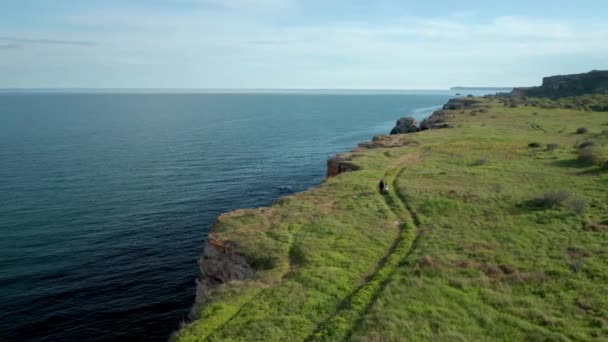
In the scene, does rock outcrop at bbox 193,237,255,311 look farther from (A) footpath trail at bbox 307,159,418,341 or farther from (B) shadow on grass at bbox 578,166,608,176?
(B) shadow on grass at bbox 578,166,608,176

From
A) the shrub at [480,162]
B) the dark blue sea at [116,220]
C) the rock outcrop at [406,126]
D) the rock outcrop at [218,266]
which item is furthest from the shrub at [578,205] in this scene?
the rock outcrop at [406,126]

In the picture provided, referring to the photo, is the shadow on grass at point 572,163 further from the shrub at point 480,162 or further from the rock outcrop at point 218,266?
the rock outcrop at point 218,266

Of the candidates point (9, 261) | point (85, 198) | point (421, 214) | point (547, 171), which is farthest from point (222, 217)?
point (85, 198)

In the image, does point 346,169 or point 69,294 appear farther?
point 346,169

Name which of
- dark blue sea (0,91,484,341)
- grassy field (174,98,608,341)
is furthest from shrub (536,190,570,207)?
dark blue sea (0,91,484,341)

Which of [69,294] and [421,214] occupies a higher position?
[421,214]

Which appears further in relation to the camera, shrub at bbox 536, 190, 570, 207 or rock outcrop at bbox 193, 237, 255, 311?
shrub at bbox 536, 190, 570, 207

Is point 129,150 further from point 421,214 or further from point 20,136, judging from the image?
point 421,214
